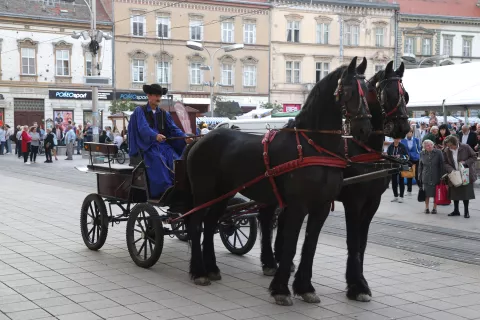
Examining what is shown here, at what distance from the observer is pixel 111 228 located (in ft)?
34.7

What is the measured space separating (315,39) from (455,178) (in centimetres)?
4139

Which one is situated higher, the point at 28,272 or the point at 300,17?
the point at 300,17

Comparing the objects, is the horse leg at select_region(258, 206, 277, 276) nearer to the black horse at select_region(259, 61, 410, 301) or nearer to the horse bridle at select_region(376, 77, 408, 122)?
the black horse at select_region(259, 61, 410, 301)

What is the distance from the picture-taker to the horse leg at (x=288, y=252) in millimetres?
6070

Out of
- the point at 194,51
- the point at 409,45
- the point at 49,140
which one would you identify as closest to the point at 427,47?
the point at 409,45

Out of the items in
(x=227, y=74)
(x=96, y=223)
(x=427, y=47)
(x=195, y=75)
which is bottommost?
(x=96, y=223)

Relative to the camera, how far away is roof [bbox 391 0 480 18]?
2203 inches

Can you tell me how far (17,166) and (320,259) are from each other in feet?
72.0

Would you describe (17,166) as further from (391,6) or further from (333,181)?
(391,6)

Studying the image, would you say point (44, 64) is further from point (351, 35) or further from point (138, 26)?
point (351, 35)

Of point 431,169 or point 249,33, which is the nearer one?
point 431,169

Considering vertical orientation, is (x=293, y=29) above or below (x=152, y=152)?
above

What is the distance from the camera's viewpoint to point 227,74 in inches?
2014

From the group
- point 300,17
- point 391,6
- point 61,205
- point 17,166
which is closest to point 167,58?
point 300,17
